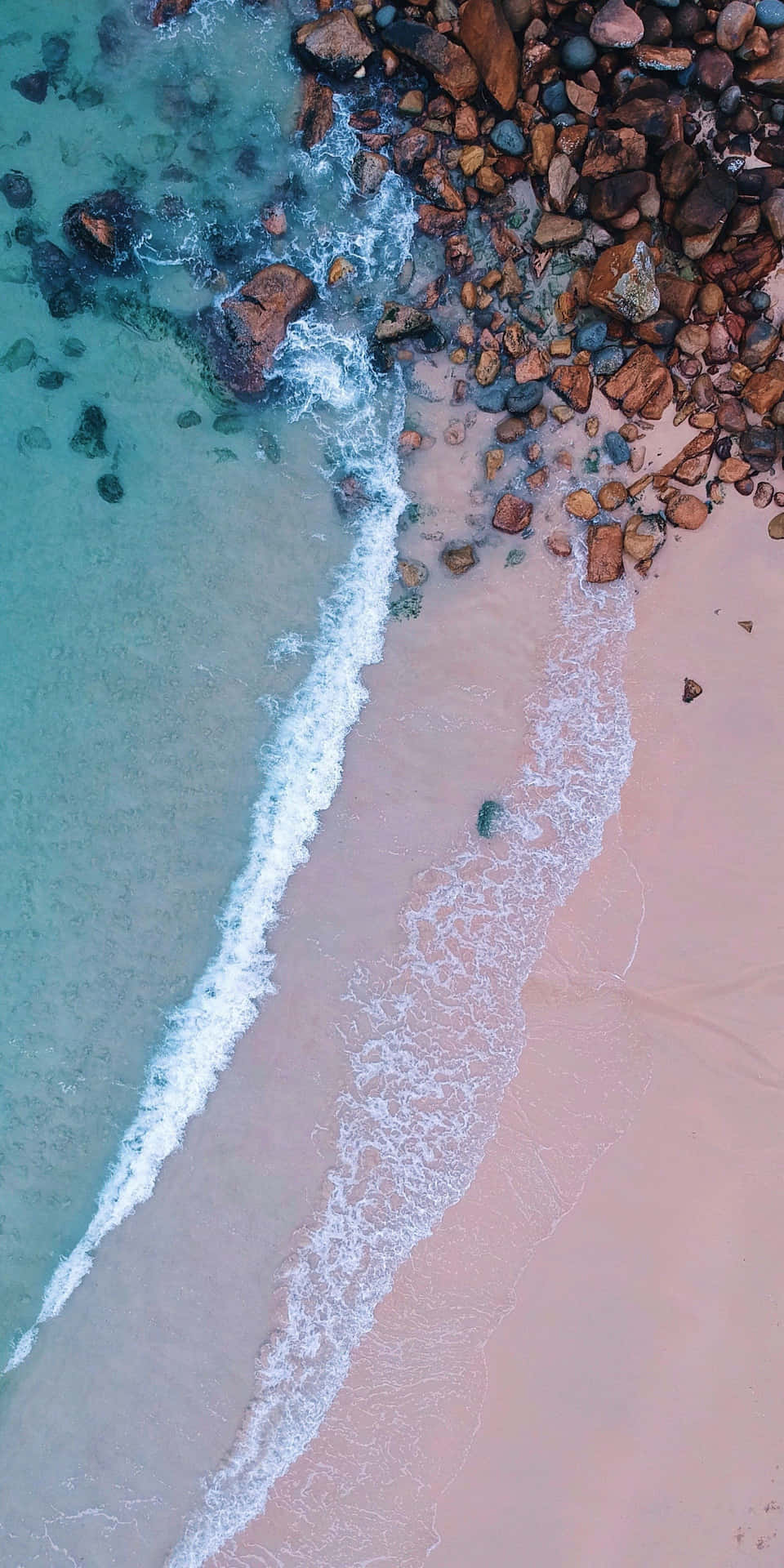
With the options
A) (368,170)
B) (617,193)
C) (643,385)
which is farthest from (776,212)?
(368,170)

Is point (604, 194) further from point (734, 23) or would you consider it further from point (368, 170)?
point (368, 170)

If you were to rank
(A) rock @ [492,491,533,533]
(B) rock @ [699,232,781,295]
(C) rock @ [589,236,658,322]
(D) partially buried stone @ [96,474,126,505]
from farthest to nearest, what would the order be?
(D) partially buried stone @ [96,474,126,505]
(A) rock @ [492,491,533,533]
(B) rock @ [699,232,781,295]
(C) rock @ [589,236,658,322]

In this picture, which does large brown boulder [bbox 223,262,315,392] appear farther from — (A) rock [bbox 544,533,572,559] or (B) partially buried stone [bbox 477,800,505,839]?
(B) partially buried stone [bbox 477,800,505,839]

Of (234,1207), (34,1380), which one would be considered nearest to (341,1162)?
(234,1207)

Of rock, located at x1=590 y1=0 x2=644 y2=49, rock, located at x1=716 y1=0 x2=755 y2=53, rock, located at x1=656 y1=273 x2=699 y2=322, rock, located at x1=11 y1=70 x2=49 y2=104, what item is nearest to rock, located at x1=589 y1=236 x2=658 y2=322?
rock, located at x1=656 y1=273 x2=699 y2=322

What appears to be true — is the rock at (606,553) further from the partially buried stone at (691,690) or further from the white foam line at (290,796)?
the white foam line at (290,796)

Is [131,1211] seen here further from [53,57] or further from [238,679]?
[53,57]

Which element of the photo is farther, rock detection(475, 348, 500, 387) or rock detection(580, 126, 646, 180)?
rock detection(475, 348, 500, 387)
